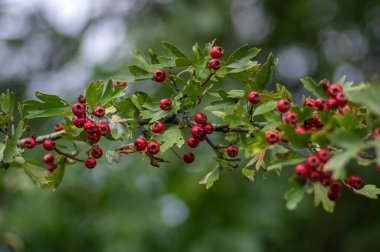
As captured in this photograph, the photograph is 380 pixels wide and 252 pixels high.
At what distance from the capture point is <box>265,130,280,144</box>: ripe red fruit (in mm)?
1626

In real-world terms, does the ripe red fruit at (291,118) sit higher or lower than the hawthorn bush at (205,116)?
higher

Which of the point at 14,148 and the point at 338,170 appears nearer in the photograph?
the point at 338,170

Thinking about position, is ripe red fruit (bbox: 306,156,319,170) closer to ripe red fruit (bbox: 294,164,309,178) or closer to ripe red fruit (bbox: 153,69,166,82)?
ripe red fruit (bbox: 294,164,309,178)

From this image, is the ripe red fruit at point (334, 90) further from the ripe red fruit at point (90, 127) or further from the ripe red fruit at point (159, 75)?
the ripe red fruit at point (90, 127)

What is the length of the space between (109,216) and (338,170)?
4.02m

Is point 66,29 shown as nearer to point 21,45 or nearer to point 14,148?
point 21,45

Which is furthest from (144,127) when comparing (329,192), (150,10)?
(150,10)

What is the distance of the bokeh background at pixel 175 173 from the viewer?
199 inches

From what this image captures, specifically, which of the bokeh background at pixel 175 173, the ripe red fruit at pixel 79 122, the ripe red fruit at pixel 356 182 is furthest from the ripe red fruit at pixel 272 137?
the bokeh background at pixel 175 173

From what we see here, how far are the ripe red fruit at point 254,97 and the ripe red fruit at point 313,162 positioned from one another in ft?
1.17

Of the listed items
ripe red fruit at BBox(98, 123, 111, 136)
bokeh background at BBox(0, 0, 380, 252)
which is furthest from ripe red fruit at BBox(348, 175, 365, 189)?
bokeh background at BBox(0, 0, 380, 252)

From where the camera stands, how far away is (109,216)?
5.18 metres

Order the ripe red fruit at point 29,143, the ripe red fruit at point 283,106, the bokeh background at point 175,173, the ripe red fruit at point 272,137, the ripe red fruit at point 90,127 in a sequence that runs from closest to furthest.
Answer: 1. the ripe red fruit at point 272,137
2. the ripe red fruit at point 283,106
3. the ripe red fruit at point 90,127
4. the ripe red fruit at point 29,143
5. the bokeh background at point 175,173

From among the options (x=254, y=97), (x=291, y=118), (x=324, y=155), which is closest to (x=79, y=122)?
(x=254, y=97)
